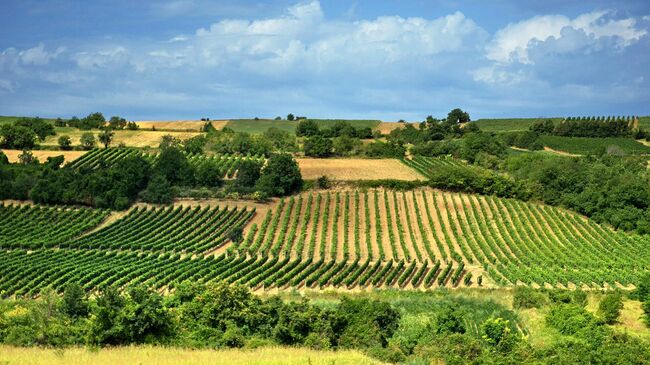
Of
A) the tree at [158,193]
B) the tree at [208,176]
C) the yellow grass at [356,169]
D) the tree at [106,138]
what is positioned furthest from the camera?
the tree at [106,138]

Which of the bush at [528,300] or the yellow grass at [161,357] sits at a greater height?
the yellow grass at [161,357]

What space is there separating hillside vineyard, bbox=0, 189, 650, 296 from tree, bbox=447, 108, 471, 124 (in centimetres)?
6654

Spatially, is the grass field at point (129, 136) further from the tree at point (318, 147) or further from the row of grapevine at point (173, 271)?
the row of grapevine at point (173, 271)

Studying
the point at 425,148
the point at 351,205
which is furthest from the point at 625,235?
the point at 425,148

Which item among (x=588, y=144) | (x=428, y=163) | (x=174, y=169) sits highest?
(x=588, y=144)

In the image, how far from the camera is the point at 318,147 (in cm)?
11638

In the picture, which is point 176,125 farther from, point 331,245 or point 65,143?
point 331,245

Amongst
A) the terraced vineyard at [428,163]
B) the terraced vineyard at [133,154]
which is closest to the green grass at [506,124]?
the terraced vineyard at [428,163]

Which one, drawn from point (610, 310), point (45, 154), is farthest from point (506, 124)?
point (610, 310)

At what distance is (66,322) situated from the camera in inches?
1236

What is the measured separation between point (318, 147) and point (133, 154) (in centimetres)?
2761

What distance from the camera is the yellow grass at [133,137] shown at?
125875 mm

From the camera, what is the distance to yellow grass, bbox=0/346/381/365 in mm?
24344

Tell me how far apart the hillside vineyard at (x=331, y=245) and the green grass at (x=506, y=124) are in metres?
68.3
